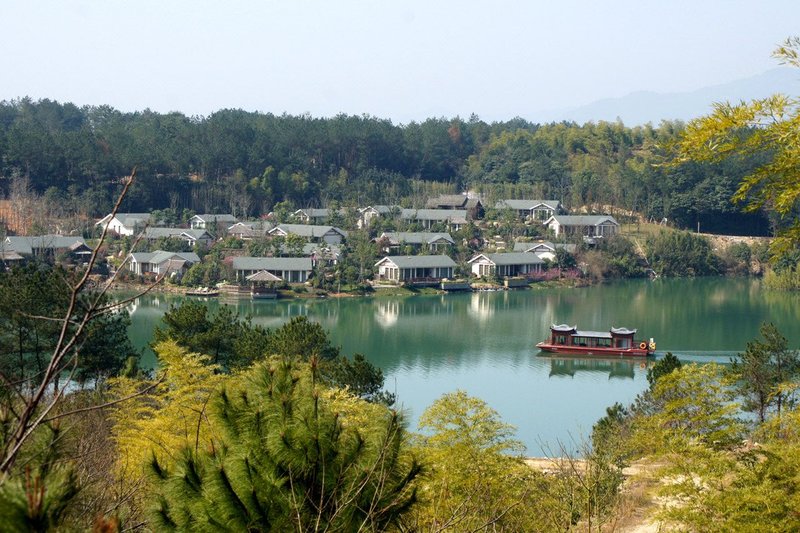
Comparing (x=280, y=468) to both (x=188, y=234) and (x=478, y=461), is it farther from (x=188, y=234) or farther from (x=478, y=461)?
(x=188, y=234)

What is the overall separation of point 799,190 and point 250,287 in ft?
59.3

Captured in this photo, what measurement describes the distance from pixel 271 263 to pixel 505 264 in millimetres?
6035

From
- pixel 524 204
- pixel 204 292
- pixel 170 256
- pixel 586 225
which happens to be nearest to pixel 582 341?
pixel 204 292

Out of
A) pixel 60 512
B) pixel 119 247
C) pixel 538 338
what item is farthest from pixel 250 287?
pixel 60 512

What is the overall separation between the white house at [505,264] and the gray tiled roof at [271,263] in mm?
4584

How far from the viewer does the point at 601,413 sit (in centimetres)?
1054

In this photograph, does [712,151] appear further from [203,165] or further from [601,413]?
[203,165]

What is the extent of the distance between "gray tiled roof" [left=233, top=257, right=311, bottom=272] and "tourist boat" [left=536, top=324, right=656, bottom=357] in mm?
7830

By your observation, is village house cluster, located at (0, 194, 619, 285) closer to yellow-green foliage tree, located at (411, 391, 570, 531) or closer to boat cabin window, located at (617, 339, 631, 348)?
boat cabin window, located at (617, 339, 631, 348)

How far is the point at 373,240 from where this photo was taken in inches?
957

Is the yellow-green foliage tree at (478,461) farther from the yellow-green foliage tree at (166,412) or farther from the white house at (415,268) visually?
the white house at (415,268)

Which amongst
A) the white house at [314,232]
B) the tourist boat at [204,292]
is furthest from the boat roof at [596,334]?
the white house at [314,232]

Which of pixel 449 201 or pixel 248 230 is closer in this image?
pixel 248 230

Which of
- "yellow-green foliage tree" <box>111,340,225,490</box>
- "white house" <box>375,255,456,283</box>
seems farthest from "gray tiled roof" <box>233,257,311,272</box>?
"yellow-green foliage tree" <box>111,340,225,490</box>
